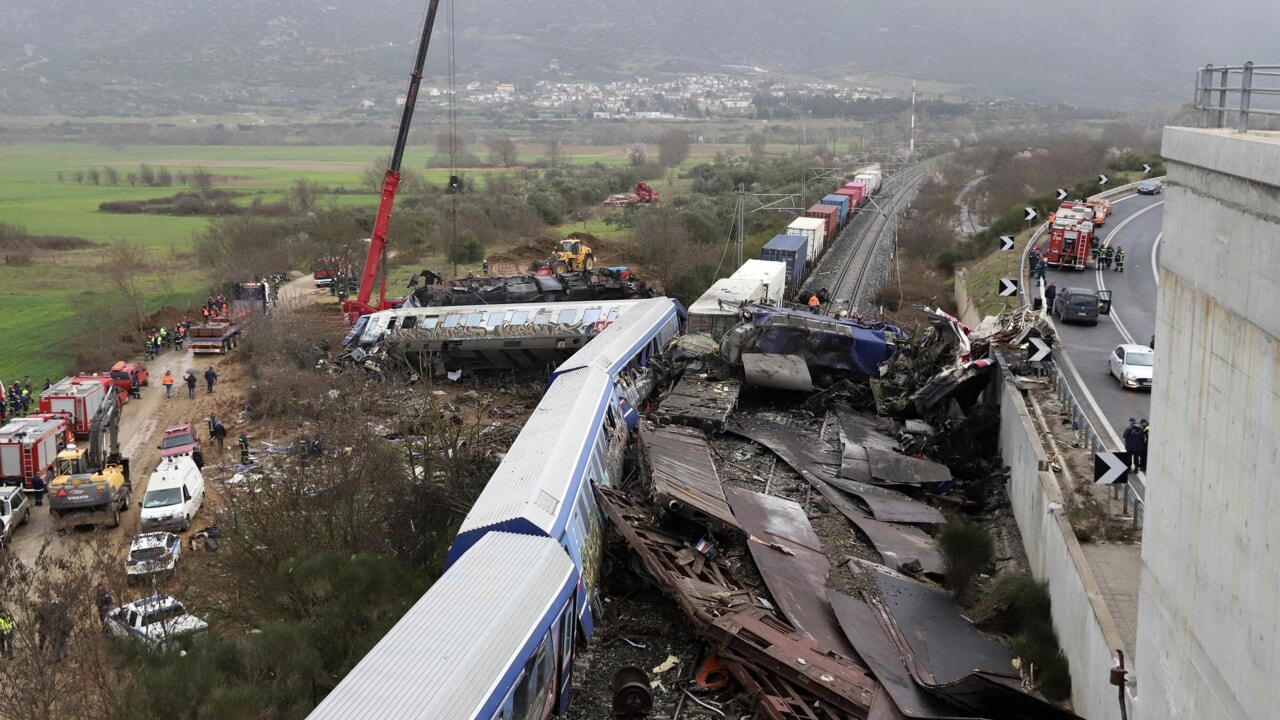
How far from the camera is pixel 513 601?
33.6 ft

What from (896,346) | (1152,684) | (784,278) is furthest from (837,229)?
(1152,684)

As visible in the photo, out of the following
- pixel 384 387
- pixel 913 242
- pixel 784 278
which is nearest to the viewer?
pixel 384 387

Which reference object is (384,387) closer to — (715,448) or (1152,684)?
(715,448)

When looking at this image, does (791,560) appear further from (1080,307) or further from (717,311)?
(1080,307)

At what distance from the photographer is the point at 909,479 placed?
20.2 meters

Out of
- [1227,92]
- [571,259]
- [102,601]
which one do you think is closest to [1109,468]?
[1227,92]

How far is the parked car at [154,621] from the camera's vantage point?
13.4 meters

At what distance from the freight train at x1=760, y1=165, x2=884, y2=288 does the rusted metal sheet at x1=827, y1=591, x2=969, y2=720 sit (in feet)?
89.3

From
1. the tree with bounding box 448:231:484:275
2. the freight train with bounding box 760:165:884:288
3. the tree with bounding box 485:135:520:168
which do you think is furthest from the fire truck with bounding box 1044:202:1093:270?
the tree with bounding box 485:135:520:168

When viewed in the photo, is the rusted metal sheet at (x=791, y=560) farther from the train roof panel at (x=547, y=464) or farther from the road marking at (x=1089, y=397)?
the road marking at (x=1089, y=397)

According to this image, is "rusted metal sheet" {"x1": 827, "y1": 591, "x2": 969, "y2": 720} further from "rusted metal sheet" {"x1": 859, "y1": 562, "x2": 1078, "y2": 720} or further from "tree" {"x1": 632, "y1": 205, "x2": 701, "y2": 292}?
"tree" {"x1": 632, "y1": 205, "x2": 701, "y2": 292}

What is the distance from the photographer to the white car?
22.6 metres

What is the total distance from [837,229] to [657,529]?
4479cm

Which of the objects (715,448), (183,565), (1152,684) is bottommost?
(183,565)
